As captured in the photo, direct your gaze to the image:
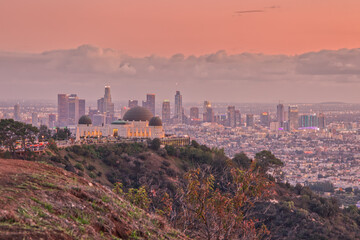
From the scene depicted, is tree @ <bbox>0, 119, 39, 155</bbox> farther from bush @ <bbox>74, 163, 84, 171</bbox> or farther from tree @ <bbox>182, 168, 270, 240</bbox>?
tree @ <bbox>182, 168, 270, 240</bbox>

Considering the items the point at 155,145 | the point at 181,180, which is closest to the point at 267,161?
the point at 155,145

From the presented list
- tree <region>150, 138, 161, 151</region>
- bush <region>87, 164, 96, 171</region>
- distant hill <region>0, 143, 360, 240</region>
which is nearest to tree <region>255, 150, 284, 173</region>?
distant hill <region>0, 143, 360, 240</region>

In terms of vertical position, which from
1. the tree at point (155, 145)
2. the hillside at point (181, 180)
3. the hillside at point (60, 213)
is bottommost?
the hillside at point (181, 180)

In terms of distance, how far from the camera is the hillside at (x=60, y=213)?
991 centimetres

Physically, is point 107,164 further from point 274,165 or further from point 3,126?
point 274,165

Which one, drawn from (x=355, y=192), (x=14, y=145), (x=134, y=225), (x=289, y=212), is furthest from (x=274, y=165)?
(x=355, y=192)

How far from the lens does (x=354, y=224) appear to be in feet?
141

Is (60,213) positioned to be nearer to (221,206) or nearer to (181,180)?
(221,206)

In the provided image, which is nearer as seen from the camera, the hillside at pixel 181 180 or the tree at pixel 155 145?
the hillside at pixel 181 180

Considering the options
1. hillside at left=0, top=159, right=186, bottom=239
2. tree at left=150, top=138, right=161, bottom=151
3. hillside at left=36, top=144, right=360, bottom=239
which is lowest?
hillside at left=36, top=144, right=360, bottom=239

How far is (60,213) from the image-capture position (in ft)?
38.1

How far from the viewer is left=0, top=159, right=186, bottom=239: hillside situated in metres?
9.91

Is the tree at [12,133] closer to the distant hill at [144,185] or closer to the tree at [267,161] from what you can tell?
the distant hill at [144,185]

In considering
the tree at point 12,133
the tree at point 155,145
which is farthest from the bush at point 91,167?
the tree at point 155,145
